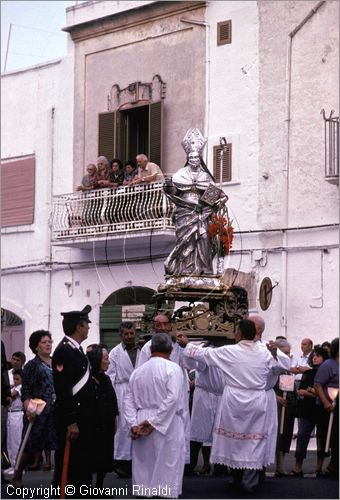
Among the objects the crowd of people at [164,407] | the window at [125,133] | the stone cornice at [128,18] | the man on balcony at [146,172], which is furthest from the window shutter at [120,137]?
the crowd of people at [164,407]

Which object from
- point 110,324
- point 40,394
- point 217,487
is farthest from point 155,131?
point 217,487

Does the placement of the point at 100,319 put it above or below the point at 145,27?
below

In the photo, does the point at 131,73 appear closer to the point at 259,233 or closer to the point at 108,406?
the point at 259,233

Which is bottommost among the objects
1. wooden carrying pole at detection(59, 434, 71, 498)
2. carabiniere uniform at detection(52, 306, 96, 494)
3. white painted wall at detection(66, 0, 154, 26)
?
wooden carrying pole at detection(59, 434, 71, 498)

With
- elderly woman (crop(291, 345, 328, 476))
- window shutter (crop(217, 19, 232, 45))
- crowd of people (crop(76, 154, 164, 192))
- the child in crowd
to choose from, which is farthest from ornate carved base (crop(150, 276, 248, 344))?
window shutter (crop(217, 19, 232, 45))

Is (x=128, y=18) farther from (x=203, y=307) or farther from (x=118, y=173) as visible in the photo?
(x=203, y=307)

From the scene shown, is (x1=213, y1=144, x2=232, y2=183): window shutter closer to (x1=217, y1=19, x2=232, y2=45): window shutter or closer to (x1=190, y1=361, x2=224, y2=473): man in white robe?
(x1=217, y1=19, x2=232, y2=45): window shutter

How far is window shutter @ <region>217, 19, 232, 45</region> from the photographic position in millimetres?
25531

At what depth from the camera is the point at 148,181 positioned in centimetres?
2566

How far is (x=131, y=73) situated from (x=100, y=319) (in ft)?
15.7

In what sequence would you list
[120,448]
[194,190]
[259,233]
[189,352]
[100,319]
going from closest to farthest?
[189,352] → [120,448] → [194,190] → [259,233] → [100,319]

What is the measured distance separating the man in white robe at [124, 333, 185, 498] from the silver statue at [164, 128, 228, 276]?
5499mm

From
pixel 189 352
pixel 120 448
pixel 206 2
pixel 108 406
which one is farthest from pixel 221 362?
pixel 206 2

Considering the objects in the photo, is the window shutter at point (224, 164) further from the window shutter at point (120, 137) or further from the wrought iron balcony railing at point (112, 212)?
the window shutter at point (120, 137)
